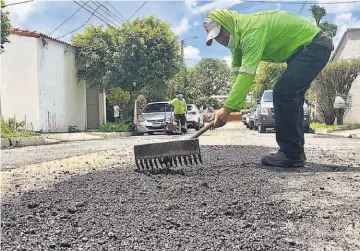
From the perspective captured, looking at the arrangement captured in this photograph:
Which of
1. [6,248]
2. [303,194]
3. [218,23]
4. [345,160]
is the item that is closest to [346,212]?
[303,194]

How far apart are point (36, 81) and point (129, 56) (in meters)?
4.59

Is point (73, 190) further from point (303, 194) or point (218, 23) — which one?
A: point (218, 23)

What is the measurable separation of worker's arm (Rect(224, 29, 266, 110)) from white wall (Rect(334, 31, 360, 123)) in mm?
17435

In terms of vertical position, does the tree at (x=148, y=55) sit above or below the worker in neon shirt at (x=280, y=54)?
above

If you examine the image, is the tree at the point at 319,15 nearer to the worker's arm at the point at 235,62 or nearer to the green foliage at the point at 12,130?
the green foliage at the point at 12,130

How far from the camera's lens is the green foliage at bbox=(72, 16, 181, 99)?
63.8 ft

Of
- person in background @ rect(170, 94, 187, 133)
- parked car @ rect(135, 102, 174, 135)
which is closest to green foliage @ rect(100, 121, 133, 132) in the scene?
parked car @ rect(135, 102, 174, 135)

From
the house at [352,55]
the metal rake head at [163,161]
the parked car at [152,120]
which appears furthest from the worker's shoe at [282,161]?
the house at [352,55]

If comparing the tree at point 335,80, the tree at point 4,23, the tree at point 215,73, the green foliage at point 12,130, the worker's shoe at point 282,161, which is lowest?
the worker's shoe at point 282,161

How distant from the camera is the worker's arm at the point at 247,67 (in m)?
3.99

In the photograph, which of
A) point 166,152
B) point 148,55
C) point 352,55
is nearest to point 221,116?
point 166,152

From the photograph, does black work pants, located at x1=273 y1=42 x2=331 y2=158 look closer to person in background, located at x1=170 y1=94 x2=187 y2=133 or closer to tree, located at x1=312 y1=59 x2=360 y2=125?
person in background, located at x1=170 y1=94 x2=187 y2=133

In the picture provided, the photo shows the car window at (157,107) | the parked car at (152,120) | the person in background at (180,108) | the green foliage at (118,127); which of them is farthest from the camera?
the green foliage at (118,127)

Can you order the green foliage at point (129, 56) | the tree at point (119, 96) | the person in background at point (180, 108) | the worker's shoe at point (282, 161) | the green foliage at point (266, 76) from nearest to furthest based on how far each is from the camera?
the worker's shoe at point (282, 161) < the person in background at point (180, 108) < the tree at point (119, 96) < the green foliage at point (129, 56) < the green foliage at point (266, 76)
